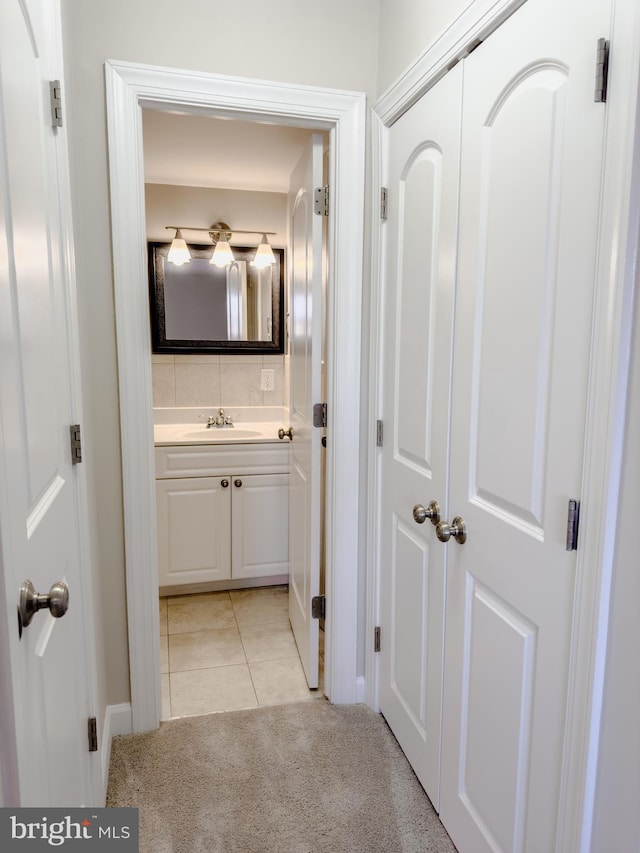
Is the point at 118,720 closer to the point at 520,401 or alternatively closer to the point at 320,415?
the point at 320,415

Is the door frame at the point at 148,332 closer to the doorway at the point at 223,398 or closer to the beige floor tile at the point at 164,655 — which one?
the doorway at the point at 223,398

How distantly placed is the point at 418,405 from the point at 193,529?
1.75 metres

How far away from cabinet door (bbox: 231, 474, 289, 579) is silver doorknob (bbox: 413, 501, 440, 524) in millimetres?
1616

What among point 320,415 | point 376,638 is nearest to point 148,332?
point 320,415

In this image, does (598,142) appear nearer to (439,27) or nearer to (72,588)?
(439,27)

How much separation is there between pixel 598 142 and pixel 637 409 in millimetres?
441

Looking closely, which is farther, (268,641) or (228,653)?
(268,641)

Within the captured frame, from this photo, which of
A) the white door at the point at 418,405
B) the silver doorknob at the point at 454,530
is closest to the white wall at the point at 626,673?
the silver doorknob at the point at 454,530

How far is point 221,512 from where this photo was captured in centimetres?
303

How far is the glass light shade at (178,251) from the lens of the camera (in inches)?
129

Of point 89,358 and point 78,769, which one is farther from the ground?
point 89,358

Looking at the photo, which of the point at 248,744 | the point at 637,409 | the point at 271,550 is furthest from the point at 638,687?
the point at 271,550

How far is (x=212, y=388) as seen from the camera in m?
3.48

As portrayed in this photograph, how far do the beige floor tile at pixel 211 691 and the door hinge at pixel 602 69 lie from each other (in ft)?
6.96
